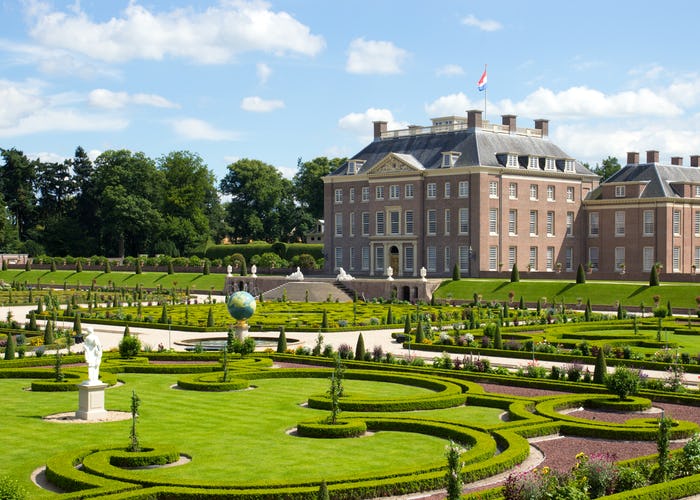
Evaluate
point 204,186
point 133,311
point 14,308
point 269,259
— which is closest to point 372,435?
point 133,311

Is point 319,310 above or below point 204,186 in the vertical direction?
below

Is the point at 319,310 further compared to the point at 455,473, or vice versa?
the point at 319,310

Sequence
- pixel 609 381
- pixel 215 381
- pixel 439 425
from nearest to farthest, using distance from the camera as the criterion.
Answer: pixel 439 425, pixel 609 381, pixel 215 381

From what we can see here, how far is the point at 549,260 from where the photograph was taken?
3088 inches

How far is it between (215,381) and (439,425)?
8.61 m

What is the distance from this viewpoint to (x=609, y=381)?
76.5ft

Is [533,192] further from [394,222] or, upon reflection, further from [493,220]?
[394,222]

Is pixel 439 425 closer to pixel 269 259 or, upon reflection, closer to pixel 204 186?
pixel 269 259

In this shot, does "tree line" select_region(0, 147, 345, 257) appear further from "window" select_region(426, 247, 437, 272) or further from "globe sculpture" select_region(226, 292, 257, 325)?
"globe sculpture" select_region(226, 292, 257, 325)

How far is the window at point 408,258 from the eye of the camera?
7838cm

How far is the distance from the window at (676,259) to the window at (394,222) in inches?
825

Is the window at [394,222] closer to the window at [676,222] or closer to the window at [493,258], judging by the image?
the window at [493,258]

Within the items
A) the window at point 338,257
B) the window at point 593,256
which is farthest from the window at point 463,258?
the window at point 338,257

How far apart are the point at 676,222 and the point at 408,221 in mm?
20263
